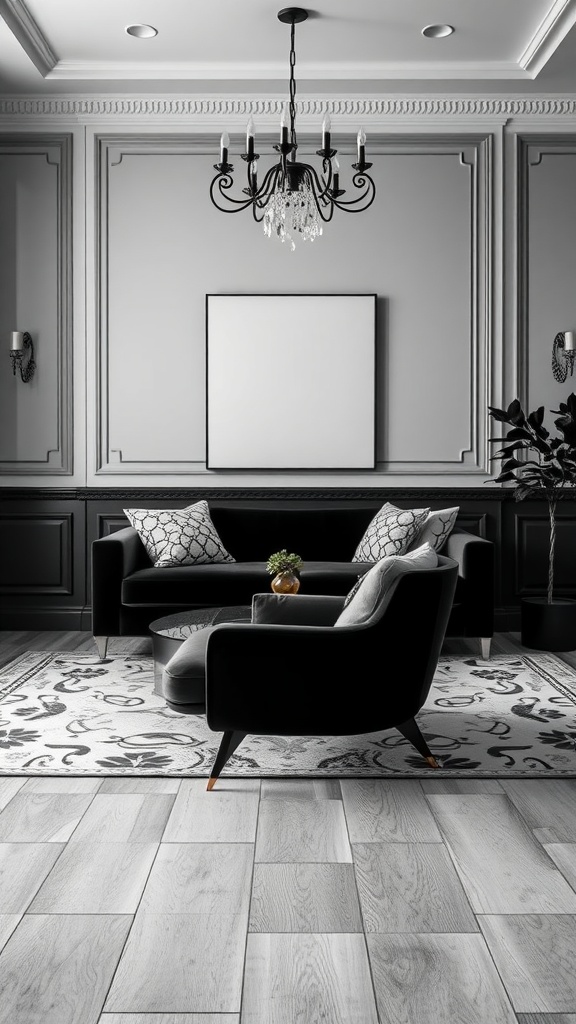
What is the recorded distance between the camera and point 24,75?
160 inches

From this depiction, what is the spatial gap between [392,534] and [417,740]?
161 cm

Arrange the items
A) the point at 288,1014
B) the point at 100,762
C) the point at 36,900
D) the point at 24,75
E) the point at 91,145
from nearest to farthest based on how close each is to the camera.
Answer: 1. the point at 288,1014
2. the point at 36,900
3. the point at 100,762
4. the point at 24,75
5. the point at 91,145

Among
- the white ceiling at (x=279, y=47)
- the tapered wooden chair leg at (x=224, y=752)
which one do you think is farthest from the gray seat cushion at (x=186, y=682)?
the white ceiling at (x=279, y=47)

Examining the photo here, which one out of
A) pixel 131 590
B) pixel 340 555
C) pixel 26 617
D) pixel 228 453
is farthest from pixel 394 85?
pixel 26 617

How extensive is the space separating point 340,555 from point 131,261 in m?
1.81

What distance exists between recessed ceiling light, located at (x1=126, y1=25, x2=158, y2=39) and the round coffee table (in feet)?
8.21

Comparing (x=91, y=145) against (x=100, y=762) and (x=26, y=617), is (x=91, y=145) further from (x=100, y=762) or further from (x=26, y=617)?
(x=100, y=762)

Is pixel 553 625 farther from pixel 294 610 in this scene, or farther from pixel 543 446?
pixel 294 610

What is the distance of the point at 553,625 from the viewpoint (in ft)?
12.6

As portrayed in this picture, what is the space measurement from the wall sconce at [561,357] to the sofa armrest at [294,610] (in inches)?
90.4

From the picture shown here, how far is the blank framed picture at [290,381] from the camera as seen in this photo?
14.3ft

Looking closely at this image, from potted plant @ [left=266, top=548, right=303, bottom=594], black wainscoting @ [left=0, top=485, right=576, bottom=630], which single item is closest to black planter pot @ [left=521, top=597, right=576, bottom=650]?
black wainscoting @ [left=0, top=485, right=576, bottom=630]

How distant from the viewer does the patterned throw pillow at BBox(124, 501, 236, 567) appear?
12.8 feet

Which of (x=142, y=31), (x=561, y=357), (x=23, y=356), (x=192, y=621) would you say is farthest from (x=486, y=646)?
(x=142, y=31)
